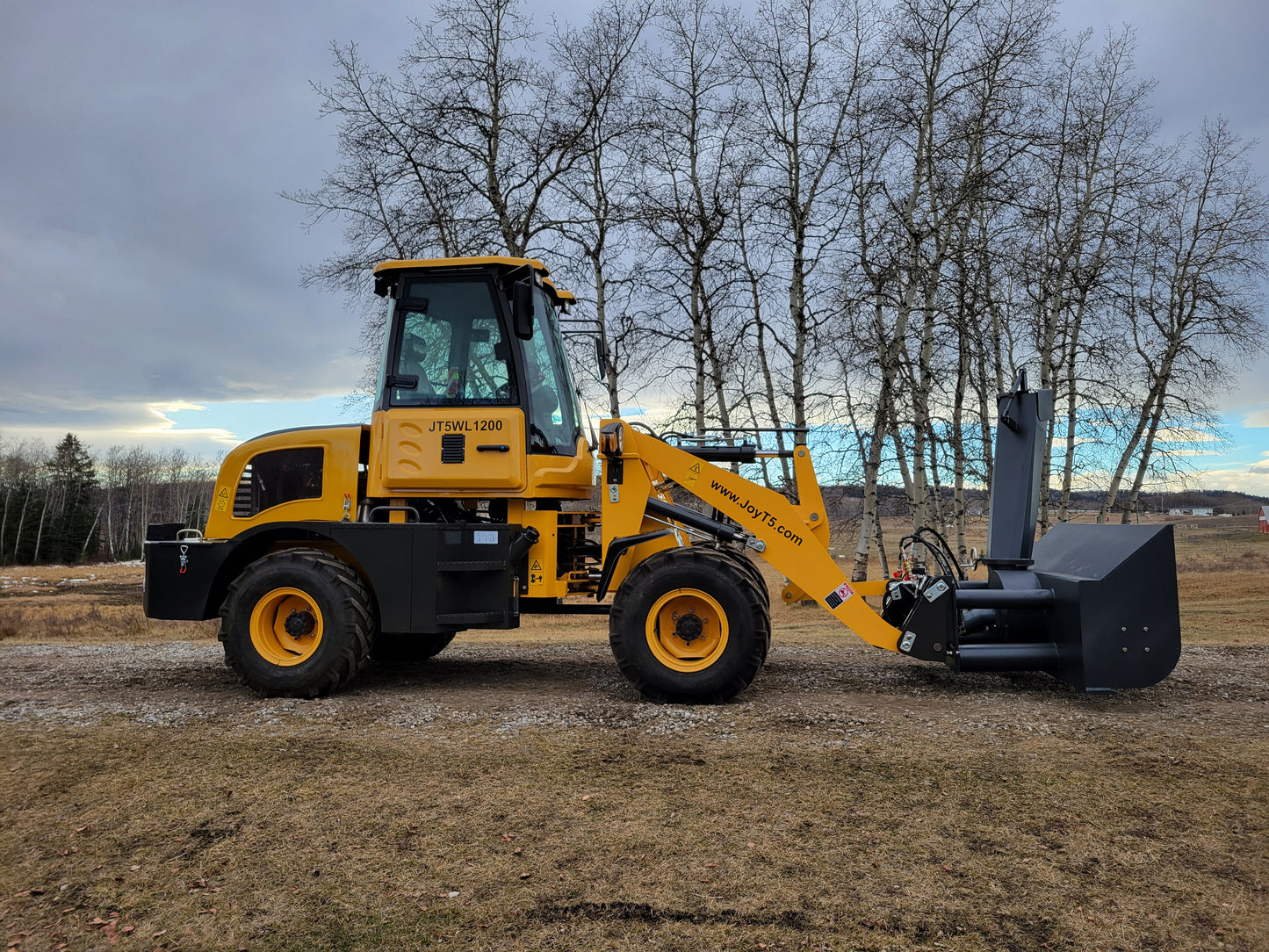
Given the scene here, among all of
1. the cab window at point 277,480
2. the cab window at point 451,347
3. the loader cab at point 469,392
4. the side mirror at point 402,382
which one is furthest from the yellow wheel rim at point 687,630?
the cab window at point 277,480

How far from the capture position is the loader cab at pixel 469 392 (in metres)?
6.66

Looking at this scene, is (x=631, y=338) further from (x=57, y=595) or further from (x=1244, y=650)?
(x=57, y=595)

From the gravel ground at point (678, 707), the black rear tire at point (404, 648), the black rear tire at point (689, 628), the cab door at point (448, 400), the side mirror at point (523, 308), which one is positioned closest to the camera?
the gravel ground at point (678, 707)

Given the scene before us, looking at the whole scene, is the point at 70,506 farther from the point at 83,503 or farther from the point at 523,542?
the point at 523,542

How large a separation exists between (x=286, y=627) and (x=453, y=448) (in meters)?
1.96

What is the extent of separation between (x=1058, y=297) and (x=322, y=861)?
19.4 meters

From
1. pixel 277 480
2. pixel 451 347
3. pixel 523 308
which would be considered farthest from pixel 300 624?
pixel 523 308

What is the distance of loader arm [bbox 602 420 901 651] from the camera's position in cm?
658

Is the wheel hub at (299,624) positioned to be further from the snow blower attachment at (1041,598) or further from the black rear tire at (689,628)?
the snow blower attachment at (1041,598)

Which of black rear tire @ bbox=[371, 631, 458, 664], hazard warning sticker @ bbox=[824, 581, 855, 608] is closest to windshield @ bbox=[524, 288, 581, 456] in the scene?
hazard warning sticker @ bbox=[824, 581, 855, 608]

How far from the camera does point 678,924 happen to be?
3.24 m

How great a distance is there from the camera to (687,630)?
20.9ft

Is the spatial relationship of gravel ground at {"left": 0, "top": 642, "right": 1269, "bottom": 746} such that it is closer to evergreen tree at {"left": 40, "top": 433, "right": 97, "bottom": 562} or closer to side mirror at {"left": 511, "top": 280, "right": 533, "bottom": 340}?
side mirror at {"left": 511, "top": 280, "right": 533, "bottom": 340}

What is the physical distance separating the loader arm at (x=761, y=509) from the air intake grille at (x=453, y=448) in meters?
1.10
